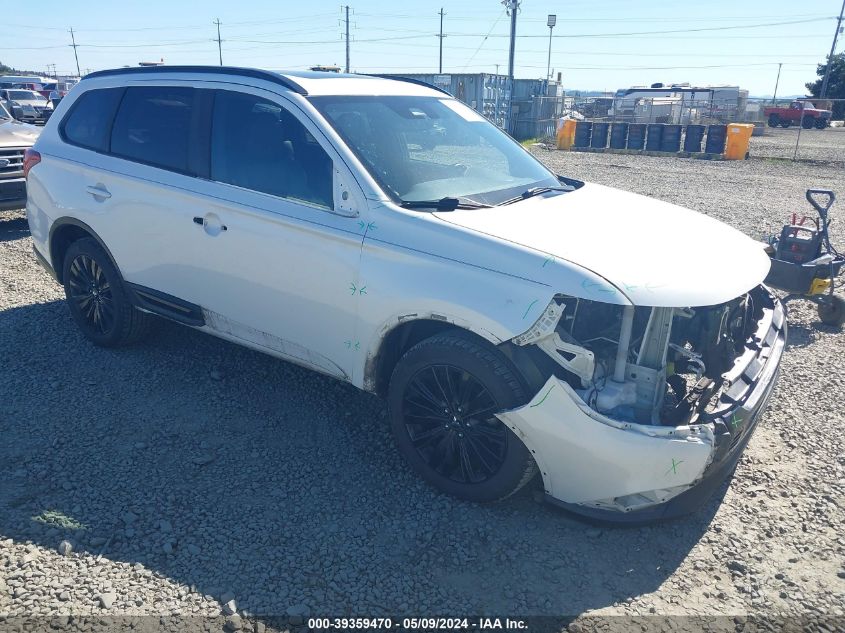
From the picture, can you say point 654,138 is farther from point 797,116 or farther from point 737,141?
point 797,116

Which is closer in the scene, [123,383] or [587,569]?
[587,569]

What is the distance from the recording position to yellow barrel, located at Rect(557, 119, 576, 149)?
23969 mm

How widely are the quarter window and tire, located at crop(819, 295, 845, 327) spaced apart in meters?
4.77

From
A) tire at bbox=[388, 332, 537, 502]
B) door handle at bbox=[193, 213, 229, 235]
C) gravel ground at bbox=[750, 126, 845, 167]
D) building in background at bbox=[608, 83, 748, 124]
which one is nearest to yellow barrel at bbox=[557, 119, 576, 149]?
gravel ground at bbox=[750, 126, 845, 167]

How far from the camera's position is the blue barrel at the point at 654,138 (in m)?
22.5

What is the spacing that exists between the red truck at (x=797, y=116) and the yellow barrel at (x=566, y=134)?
61.6ft

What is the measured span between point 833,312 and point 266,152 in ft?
16.7

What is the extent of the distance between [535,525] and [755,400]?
47.5 inches

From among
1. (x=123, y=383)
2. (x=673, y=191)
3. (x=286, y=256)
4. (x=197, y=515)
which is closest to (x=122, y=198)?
(x=123, y=383)

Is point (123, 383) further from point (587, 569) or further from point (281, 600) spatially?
point (587, 569)

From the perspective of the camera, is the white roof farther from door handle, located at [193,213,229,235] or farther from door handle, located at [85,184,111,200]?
door handle, located at [85,184,111,200]

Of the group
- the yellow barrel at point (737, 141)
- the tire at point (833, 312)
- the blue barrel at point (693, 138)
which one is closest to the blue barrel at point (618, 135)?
the blue barrel at point (693, 138)

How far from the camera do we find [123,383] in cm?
460

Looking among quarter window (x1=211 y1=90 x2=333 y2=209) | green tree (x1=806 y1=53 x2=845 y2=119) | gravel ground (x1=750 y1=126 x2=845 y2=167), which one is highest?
green tree (x1=806 y1=53 x2=845 y2=119)
